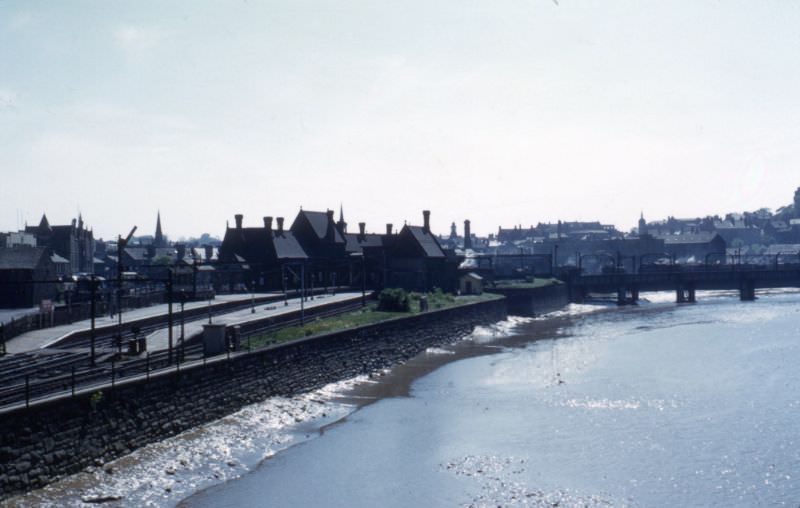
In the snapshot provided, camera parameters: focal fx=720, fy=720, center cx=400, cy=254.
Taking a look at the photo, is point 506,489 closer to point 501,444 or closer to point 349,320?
point 501,444

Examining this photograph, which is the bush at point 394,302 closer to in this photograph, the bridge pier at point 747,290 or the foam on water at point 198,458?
the foam on water at point 198,458

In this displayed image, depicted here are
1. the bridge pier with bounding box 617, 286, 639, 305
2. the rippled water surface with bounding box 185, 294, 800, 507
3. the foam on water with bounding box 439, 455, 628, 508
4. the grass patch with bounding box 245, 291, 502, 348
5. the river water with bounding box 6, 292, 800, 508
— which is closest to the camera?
the foam on water with bounding box 439, 455, 628, 508

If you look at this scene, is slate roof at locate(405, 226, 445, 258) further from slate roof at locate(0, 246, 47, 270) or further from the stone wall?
slate roof at locate(0, 246, 47, 270)

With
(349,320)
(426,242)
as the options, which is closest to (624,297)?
(426,242)

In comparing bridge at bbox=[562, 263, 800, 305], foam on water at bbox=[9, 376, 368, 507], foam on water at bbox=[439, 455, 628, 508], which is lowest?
foam on water at bbox=[439, 455, 628, 508]

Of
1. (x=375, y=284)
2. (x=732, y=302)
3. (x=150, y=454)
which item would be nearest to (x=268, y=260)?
(x=375, y=284)

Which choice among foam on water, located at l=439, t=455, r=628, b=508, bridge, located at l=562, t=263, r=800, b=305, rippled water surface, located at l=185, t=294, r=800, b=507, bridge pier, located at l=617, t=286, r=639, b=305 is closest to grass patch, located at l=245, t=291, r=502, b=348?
rippled water surface, located at l=185, t=294, r=800, b=507

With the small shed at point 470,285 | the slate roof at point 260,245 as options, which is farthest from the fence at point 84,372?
the small shed at point 470,285
